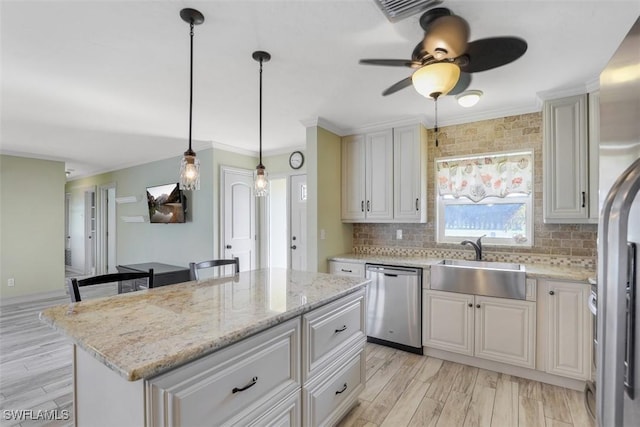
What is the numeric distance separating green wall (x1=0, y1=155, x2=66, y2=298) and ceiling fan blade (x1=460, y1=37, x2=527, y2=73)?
21.4 feet

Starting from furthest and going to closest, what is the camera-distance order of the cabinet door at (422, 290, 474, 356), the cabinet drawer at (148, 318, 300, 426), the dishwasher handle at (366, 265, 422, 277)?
1. the dishwasher handle at (366, 265, 422, 277)
2. the cabinet door at (422, 290, 474, 356)
3. the cabinet drawer at (148, 318, 300, 426)

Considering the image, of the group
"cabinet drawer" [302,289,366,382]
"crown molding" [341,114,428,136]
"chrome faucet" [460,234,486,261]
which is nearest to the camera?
"cabinet drawer" [302,289,366,382]

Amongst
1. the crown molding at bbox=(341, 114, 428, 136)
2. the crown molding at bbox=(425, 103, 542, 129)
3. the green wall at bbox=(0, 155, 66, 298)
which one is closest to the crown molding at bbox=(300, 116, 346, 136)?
the crown molding at bbox=(341, 114, 428, 136)

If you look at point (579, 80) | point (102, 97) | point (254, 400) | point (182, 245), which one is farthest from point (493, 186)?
point (182, 245)

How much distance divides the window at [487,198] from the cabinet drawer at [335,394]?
80.1 inches

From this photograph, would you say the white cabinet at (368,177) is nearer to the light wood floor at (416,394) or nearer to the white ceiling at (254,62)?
the white ceiling at (254,62)

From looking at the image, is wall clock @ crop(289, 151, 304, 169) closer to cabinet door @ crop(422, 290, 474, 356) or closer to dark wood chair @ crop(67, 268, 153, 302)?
cabinet door @ crop(422, 290, 474, 356)

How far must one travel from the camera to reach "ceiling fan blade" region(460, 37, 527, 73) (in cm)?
165

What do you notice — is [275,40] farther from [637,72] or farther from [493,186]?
Answer: [493,186]

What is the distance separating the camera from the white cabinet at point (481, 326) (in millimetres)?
2602

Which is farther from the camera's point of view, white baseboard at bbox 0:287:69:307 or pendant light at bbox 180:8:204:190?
white baseboard at bbox 0:287:69:307

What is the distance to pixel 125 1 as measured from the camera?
158 cm

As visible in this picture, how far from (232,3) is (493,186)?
9.86ft
